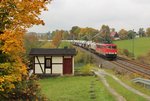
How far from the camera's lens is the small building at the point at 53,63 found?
45875 millimetres

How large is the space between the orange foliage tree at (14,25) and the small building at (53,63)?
2844 cm

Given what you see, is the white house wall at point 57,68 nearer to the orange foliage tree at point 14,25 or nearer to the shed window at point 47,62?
the shed window at point 47,62

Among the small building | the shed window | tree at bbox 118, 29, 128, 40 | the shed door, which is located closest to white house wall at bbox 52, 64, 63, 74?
the small building

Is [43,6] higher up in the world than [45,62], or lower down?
higher up

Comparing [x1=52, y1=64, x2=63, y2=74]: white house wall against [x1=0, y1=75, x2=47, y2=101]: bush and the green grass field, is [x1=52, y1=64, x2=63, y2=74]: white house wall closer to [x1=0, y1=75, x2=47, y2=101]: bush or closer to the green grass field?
[x1=0, y1=75, x2=47, y2=101]: bush

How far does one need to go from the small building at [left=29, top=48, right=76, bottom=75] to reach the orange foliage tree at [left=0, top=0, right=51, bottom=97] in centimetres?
2844

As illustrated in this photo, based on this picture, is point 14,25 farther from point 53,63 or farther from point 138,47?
point 138,47

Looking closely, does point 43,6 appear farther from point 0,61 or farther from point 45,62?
point 45,62

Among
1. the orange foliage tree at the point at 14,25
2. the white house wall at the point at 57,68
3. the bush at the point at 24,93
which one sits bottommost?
the white house wall at the point at 57,68

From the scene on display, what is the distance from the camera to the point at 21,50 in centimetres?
1739

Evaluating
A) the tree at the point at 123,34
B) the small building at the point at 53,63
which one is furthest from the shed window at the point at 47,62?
the tree at the point at 123,34

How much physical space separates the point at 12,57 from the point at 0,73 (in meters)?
1.05

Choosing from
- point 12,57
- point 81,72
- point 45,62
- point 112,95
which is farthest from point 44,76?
point 12,57

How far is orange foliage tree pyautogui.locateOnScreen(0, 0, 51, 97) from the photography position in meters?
16.5
